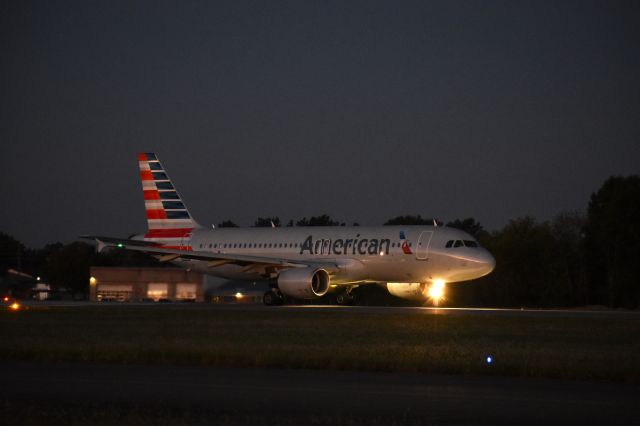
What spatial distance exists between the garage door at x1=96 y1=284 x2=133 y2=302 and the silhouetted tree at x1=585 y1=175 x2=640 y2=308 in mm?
32349

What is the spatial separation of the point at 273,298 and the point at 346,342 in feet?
76.9

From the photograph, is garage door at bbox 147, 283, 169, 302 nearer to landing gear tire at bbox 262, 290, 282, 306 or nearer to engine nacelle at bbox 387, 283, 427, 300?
landing gear tire at bbox 262, 290, 282, 306

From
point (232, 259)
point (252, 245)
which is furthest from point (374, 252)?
point (252, 245)

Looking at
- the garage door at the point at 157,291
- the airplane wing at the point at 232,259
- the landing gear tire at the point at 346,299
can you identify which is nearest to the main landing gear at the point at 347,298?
the landing gear tire at the point at 346,299

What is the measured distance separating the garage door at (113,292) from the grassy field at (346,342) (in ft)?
119

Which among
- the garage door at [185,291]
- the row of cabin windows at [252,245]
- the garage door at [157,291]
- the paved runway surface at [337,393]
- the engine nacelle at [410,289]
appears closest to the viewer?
the paved runway surface at [337,393]

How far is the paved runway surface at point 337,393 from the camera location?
12.6 m

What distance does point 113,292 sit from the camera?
235 ft

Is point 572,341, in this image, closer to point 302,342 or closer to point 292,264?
point 302,342

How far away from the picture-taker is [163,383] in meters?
15.6

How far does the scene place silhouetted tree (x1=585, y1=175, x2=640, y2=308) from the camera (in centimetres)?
6234

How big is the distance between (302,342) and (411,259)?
21.4m

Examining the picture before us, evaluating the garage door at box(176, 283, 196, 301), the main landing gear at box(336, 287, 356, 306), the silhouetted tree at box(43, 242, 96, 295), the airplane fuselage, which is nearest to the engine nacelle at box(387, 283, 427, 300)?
the airplane fuselage

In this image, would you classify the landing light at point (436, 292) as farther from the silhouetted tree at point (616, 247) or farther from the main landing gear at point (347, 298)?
the silhouetted tree at point (616, 247)
